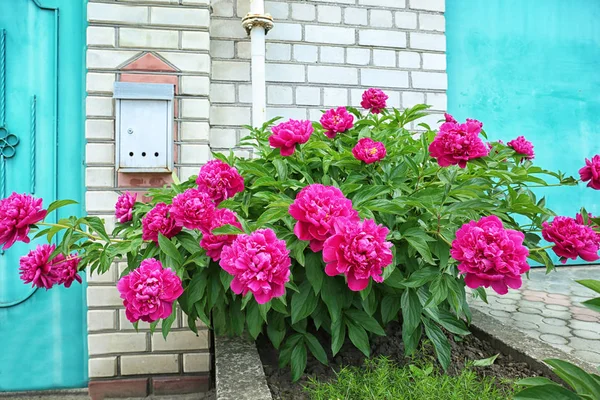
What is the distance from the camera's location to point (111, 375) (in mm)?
2109

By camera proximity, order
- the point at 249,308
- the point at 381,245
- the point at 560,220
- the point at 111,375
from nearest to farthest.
A: the point at 381,245, the point at 560,220, the point at 249,308, the point at 111,375

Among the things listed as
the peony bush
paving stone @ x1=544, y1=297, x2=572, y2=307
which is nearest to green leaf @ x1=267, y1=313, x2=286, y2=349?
the peony bush

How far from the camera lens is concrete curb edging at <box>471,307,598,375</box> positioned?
1327mm

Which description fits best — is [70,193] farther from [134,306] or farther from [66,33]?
[134,306]

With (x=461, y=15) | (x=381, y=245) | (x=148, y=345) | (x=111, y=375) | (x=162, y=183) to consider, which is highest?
(x=461, y=15)

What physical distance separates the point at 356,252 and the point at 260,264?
174 mm

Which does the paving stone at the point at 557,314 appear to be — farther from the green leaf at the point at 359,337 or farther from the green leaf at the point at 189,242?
the green leaf at the point at 189,242

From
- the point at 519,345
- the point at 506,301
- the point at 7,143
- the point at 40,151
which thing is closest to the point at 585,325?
the point at 506,301

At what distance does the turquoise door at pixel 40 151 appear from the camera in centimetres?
230

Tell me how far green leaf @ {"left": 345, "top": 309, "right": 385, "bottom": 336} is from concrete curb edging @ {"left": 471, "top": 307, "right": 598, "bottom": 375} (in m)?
0.55

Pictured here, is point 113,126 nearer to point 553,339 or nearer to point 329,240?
point 329,240

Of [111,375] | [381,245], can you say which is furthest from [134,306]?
[111,375]

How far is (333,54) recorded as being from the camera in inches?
102

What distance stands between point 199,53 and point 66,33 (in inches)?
31.0
